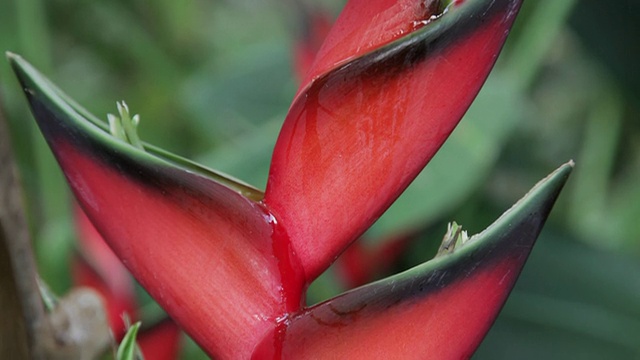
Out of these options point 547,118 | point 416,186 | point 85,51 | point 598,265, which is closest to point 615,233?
point 598,265

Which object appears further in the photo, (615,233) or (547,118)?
(547,118)

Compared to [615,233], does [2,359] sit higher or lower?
higher

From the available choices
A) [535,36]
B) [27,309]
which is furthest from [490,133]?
[27,309]

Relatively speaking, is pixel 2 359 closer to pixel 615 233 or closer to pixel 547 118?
pixel 615 233

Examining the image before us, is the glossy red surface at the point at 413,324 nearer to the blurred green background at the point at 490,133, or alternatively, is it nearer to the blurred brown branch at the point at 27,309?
the blurred brown branch at the point at 27,309

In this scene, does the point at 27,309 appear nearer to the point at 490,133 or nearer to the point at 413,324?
the point at 413,324

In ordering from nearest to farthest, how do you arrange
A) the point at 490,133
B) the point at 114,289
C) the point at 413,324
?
the point at 413,324, the point at 114,289, the point at 490,133

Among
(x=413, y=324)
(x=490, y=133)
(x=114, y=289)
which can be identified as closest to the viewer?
(x=413, y=324)

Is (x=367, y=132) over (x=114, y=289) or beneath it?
over
